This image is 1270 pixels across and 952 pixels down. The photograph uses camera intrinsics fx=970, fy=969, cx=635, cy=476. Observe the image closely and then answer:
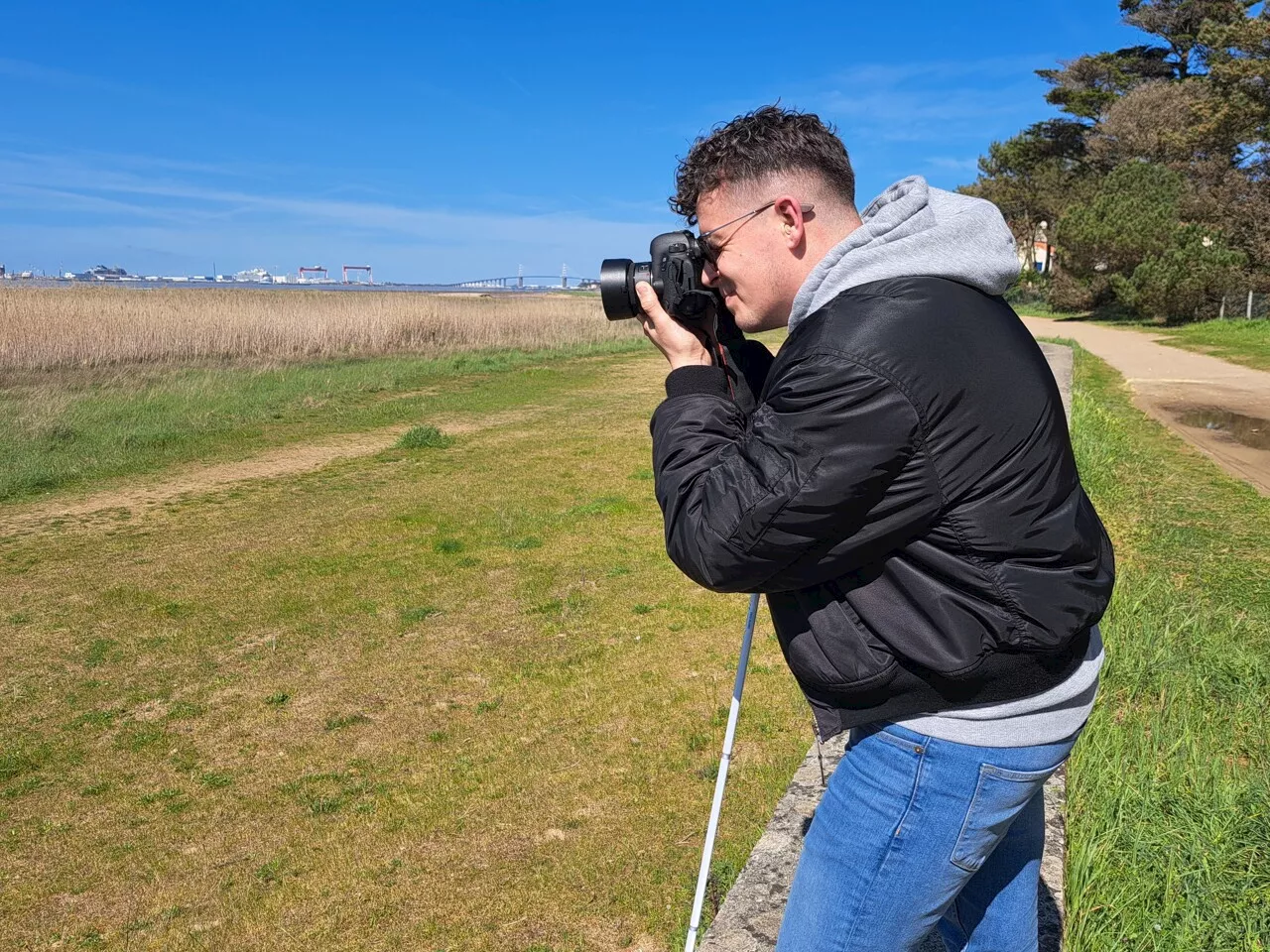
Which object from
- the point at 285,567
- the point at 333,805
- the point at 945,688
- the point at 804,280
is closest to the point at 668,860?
the point at 333,805

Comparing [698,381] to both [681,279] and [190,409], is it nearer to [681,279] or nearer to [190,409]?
[681,279]

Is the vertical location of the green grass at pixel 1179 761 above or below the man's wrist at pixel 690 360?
below

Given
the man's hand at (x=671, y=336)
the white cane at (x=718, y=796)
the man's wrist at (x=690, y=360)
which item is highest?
the man's hand at (x=671, y=336)

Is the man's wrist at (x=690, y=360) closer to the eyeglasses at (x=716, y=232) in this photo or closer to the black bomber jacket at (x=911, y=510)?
the eyeglasses at (x=716, y=232)

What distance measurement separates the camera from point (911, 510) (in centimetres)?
128

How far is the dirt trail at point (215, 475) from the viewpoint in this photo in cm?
823

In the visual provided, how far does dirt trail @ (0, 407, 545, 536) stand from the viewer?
8.23m

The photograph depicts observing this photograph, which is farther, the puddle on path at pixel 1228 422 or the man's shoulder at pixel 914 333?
the puddle on path at pixel 1228 422

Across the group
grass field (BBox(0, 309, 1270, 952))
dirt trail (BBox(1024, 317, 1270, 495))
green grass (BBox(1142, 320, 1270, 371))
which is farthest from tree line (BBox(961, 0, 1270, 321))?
grass field (BBox(0, 309, 1270, 952))

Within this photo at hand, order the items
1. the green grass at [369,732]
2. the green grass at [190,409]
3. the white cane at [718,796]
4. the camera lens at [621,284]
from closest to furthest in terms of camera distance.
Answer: the camera lens at [621,284]
the white cane at [718,796]
the green grass at [369,732]
the green grass at [190,409]

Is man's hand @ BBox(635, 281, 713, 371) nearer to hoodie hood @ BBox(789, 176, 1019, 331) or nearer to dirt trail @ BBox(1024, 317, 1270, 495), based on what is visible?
hoodie hood @ BBox(789, 176, 1019, 331)

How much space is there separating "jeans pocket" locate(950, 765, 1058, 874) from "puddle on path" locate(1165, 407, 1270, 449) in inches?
380

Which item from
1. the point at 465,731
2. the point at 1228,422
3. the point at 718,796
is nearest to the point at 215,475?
the point at 465,731

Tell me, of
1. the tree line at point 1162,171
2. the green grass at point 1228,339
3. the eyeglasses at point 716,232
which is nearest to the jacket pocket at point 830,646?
the eyeglasses at point 716,232
